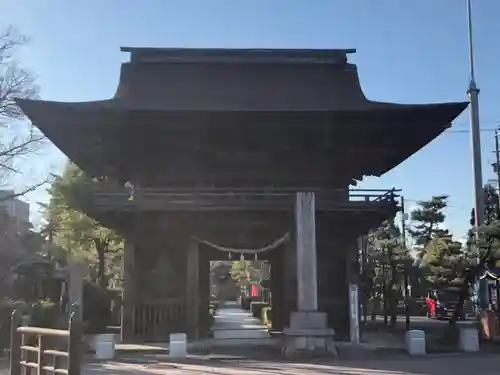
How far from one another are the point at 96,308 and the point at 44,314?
8.21 metres

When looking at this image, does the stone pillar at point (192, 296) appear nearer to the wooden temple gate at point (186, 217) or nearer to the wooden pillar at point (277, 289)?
the wooden temple gate at point (186, 217)

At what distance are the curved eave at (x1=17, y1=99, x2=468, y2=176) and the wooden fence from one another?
10.2 meters

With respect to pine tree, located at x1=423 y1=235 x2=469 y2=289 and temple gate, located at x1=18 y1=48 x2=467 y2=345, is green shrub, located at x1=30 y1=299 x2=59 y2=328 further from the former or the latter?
pine tree, located at x1=423 y1=235 x2=469 y2=289

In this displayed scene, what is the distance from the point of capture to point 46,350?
9109 mm

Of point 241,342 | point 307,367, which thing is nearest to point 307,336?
Result: point 307,367

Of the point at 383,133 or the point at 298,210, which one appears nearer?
the point at 298,210

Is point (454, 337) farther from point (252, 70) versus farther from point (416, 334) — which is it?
point (252, 70)

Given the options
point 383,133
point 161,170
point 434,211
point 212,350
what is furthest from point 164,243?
point 434,211

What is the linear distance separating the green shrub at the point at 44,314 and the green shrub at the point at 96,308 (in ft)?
19.0

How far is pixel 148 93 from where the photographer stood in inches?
883

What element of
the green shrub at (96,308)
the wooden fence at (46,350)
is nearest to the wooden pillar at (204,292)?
the green shrub at (96,308)

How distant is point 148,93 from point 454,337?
44.1ft

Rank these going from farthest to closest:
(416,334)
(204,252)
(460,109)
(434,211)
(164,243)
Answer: (434,211), (204,252), (164,243), (460,109), (416,334)

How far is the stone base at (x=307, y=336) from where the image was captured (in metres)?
17.9
